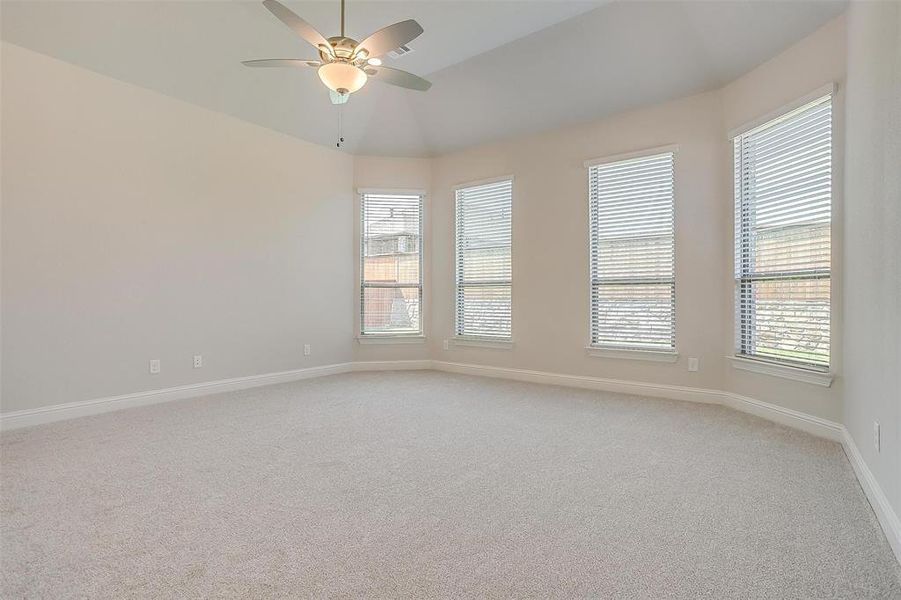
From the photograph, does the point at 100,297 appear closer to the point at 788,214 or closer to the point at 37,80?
the point at 37,80

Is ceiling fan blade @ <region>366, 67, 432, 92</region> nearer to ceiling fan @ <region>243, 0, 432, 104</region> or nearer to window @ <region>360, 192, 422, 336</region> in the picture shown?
ceiling fan @ <region>243, 0, 432, 104</region>

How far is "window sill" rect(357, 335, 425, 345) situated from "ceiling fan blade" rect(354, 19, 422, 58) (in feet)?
12.2

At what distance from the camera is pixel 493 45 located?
421 cm

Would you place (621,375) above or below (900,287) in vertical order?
below

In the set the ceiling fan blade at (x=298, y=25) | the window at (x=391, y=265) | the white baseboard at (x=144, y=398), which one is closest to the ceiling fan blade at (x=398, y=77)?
the ceiling fan blade at (x=298, y=25)

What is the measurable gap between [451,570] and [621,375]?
3435 mm

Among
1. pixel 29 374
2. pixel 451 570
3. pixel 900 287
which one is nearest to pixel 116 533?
pixel 451 570

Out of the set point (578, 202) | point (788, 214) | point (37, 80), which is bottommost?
point (788, 214)

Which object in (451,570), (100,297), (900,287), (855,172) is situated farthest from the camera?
(100,297)

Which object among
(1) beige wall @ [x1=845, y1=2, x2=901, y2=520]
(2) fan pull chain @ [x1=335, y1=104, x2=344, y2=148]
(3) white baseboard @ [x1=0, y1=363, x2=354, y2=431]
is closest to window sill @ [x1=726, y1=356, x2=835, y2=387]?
(1) beige wall @ [x1=845, y1=2, x2=901, y2=520]

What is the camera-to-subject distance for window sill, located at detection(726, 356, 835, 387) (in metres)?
3.10

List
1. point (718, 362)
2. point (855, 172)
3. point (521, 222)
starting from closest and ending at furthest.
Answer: point (855, 172) → point (718, 362) → point (521, 222)

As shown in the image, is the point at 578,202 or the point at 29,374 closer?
the point at 29,374

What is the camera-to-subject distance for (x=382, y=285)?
591 centimetres
